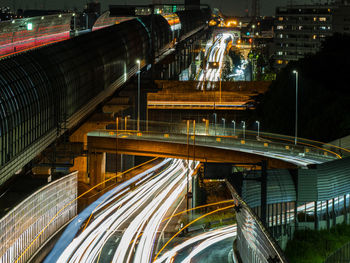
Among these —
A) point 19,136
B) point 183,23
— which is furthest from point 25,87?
point 183,23

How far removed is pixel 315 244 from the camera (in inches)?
749

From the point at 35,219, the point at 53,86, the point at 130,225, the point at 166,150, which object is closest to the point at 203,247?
the point at 130,225

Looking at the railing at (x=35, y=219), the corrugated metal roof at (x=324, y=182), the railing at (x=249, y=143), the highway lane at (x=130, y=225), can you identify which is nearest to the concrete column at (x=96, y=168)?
the railing at (x=249, y=143)

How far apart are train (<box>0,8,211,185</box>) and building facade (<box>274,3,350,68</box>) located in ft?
228

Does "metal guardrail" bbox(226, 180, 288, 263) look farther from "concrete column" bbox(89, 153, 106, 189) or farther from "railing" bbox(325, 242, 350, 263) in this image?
"concrete column" bbox(89, 153, 106, 189)

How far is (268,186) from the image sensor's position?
1775 cm

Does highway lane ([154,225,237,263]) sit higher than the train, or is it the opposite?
the train

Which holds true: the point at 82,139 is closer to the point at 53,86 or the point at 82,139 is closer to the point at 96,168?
the point at 96,168

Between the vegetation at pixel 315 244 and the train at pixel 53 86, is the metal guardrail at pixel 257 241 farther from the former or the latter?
the train at pixel 53 86

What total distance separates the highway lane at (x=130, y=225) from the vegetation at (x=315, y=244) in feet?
16.9

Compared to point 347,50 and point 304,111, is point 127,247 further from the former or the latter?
point 347,50

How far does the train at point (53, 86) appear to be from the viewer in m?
21.0

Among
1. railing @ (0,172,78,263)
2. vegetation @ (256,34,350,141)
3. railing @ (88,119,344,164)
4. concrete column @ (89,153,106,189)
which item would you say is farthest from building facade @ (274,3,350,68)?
railing @ (0,172,78,263)

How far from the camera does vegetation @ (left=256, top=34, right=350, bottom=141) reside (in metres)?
41.1
